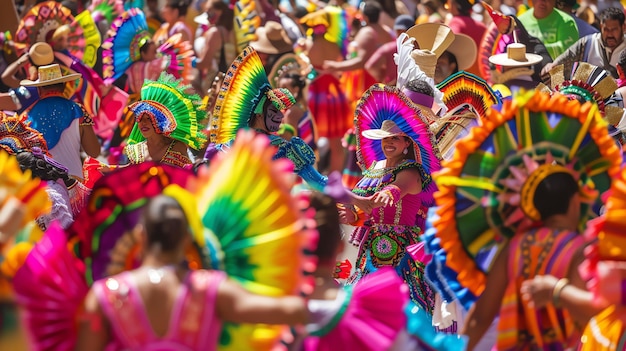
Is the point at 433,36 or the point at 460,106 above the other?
the point at 433,36

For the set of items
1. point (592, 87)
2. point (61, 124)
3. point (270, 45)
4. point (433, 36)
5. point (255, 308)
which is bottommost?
point (61, 124)

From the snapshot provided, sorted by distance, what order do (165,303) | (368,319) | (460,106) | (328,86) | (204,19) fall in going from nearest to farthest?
(165,303) → (368,319) → (460,106) → (328,86) → (204,19)

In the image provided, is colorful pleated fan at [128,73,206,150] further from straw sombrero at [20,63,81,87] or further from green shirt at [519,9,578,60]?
green shirt at [519,9,578,60]

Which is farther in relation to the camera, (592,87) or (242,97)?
(242,97)

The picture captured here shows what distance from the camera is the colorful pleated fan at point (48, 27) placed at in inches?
487

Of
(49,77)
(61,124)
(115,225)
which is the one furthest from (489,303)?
(49,77)

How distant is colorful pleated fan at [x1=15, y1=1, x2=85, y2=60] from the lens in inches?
487

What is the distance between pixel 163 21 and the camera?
629 inches

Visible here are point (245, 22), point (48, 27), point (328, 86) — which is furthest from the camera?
point (245, 22)

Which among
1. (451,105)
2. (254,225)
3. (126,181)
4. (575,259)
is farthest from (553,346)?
(451,105)

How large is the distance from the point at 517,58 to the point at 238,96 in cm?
254

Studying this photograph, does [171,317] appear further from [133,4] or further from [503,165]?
[133,4]

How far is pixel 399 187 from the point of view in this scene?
23.8 feet

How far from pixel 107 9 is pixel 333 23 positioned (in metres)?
2.77
